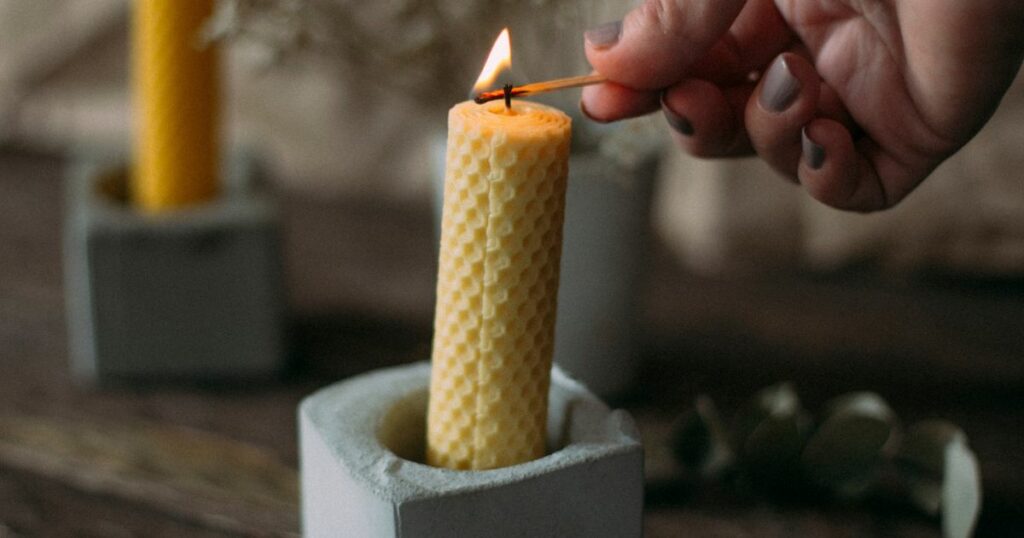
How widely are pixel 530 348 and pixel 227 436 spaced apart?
1.04ft

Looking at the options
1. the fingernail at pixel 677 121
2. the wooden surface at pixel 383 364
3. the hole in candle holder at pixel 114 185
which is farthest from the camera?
the hole in candle holder at pixel 114 185

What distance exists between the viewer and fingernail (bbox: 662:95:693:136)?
1.56ft

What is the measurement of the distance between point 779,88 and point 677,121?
0.05m

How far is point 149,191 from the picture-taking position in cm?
71

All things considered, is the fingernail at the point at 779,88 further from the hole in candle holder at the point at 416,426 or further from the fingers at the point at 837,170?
the hole in candle holder at the point at 416,426

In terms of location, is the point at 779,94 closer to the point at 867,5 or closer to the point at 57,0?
the point at 867,5

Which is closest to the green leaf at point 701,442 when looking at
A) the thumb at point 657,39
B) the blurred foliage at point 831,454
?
the blurred foliage at point 831,454

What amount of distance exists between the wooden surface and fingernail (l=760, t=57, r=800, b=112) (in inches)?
9.4

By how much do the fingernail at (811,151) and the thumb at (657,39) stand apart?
59 millimetres

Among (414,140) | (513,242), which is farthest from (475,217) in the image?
(414,140)

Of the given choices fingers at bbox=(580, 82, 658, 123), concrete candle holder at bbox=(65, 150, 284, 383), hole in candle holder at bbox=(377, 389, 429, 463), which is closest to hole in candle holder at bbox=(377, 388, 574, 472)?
hole in candle holder at bbox=(377, 389, 429, 463)

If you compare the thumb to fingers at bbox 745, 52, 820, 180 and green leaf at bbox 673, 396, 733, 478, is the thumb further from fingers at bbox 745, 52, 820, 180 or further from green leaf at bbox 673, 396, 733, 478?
green leaf at bbox 673, 396, 733, 478

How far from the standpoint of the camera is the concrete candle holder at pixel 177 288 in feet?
2.20

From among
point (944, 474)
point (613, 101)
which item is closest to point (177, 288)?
point (613, 101)
